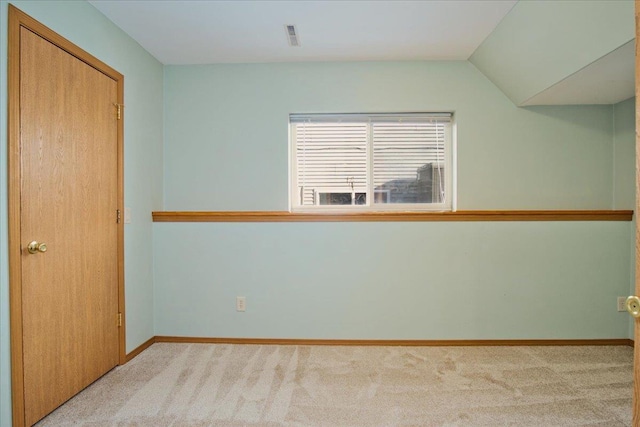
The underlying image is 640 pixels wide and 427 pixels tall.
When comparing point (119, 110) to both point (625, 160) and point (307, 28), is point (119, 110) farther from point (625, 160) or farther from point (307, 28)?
point (625, 160)

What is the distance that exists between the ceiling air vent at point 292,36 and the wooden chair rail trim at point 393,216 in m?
1.30

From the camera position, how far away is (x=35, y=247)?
172 cm

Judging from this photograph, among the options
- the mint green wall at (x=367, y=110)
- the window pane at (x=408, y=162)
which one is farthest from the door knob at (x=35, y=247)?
the window pane at (x=408, y=162)

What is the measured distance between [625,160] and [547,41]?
4.53 feet

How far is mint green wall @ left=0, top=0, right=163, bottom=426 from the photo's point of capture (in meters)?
2.01

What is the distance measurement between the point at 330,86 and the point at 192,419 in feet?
8.35

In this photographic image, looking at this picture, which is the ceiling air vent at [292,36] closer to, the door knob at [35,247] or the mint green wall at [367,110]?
the mint green wall at [367,110]

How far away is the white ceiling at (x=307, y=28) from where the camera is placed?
2115 millimetres

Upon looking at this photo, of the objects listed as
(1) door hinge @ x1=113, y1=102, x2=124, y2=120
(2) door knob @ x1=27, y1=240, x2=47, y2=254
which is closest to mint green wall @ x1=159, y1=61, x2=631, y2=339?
(1) door hinge @ x1=113, y1=102, x2=124, y2=120

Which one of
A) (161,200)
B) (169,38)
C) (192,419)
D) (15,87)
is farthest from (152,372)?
(169,38)

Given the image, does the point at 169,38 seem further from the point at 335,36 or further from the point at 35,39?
the point at 335,36

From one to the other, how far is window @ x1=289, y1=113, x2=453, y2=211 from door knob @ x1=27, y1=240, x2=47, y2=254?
69.7 inches

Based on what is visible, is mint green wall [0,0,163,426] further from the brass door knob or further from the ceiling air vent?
the brass door knob

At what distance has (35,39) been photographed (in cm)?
173
